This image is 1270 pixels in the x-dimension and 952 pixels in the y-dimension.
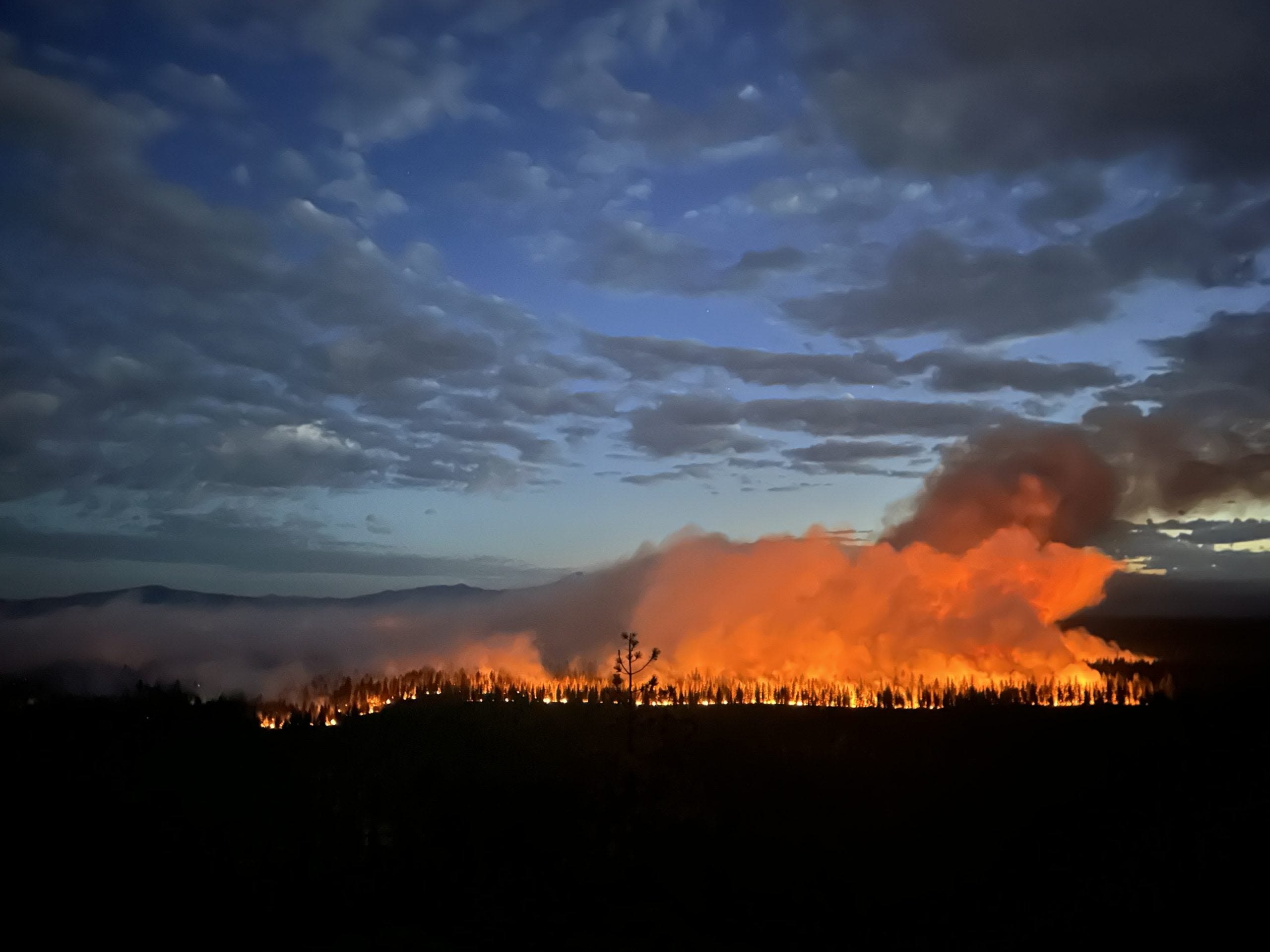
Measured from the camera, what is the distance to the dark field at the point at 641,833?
2530 centimetres

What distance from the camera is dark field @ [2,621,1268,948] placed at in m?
25.3

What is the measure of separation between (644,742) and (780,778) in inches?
419

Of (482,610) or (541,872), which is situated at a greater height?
(482,610)

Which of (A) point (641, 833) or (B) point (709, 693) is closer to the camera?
(A) point (641, 833)

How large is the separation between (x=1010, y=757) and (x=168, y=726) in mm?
54790

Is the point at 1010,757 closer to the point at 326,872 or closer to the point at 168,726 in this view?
the point at 326,872

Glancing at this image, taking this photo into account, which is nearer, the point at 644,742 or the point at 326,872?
the point at 326,872

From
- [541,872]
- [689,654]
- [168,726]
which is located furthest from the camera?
[689,654]

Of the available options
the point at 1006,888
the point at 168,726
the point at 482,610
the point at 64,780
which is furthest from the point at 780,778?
the point at 482,610

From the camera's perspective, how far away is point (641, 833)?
105ft

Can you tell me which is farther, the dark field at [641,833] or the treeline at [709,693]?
the treeline at [709,693]

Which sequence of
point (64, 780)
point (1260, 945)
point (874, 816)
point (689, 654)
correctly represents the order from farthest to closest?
point (689, 654), point (64, 780), point (874, 816), point (1260, 945)

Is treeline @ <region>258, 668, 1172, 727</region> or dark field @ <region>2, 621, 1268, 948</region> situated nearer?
dark field @ <region>2, 621, 1268, 948</region>

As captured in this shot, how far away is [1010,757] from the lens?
47.5 metres
